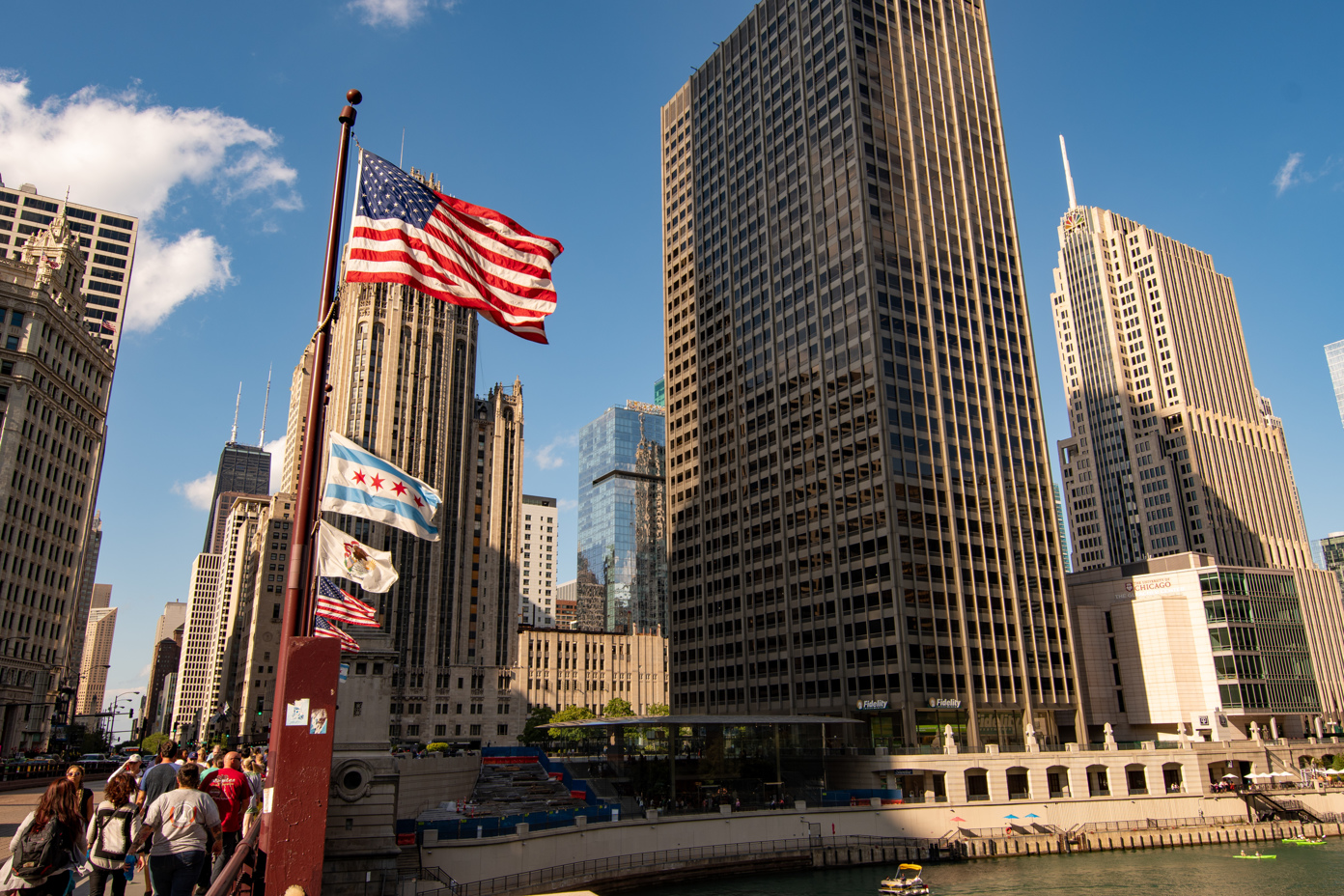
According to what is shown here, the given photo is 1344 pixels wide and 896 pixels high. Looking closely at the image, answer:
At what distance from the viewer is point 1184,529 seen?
175250 mm

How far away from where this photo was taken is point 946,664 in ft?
310

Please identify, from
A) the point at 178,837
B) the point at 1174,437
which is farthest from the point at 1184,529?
the point at 178,837

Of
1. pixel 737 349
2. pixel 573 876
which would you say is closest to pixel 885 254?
pixel 737 349

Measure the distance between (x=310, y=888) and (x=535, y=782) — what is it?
7851 cm

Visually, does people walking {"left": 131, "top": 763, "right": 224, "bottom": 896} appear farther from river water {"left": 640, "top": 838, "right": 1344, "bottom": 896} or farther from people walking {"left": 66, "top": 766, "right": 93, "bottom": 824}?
river water {"left": 640, "top": 838, "right": 1344, "bottom": 896}

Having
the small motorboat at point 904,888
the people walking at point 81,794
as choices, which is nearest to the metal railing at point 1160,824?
the small motorboat at point 904,888

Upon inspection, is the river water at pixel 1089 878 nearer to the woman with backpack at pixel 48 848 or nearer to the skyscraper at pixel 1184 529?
the skyscraper at pixel 1184 529

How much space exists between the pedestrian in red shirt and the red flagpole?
1544 millimetres

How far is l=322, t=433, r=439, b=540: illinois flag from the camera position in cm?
2231

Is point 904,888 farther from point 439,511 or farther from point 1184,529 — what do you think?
point 1184,529

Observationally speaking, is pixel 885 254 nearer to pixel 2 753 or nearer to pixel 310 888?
pixel 310 888

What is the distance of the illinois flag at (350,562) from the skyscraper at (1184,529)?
10973cm

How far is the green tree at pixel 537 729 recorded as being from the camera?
139m

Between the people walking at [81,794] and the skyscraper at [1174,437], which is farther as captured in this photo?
the skyscraper at [1174,437]
